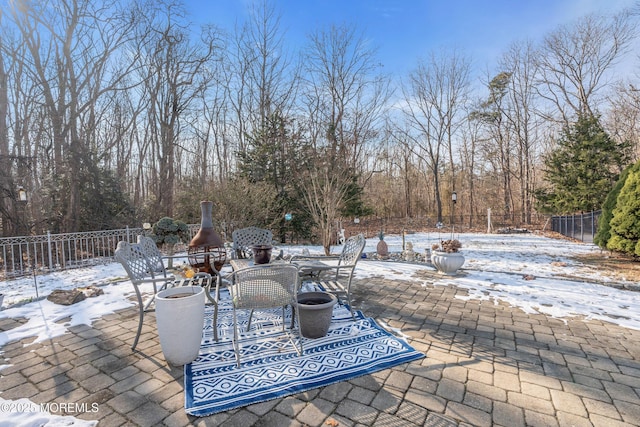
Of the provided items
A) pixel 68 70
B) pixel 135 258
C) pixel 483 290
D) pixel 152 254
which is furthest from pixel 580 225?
pixel 68 70

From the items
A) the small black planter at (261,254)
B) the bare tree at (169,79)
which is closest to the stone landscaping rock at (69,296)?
the small black planter at (261,254)

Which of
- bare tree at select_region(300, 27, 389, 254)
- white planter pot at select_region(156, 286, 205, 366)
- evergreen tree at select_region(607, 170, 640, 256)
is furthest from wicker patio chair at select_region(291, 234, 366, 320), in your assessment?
bare tree at select_region(300, 27, 389, 254)

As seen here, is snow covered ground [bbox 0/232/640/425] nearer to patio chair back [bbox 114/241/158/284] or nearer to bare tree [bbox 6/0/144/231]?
patio chair back [bbox 114/241/158/284]

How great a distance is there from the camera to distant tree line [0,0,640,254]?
9.56 metres

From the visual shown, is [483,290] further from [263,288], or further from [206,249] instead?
[206,249]

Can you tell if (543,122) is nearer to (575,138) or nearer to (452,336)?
(575,138)

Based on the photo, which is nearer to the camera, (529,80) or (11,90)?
(11,90)

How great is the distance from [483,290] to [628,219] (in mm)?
4655

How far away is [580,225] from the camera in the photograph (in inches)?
477

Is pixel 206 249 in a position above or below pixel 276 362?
above

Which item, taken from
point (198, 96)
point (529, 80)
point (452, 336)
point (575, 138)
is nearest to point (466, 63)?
point (529, 80)

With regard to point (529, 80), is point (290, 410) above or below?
below

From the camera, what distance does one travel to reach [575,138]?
13445mm

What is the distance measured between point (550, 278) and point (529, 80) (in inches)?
735
